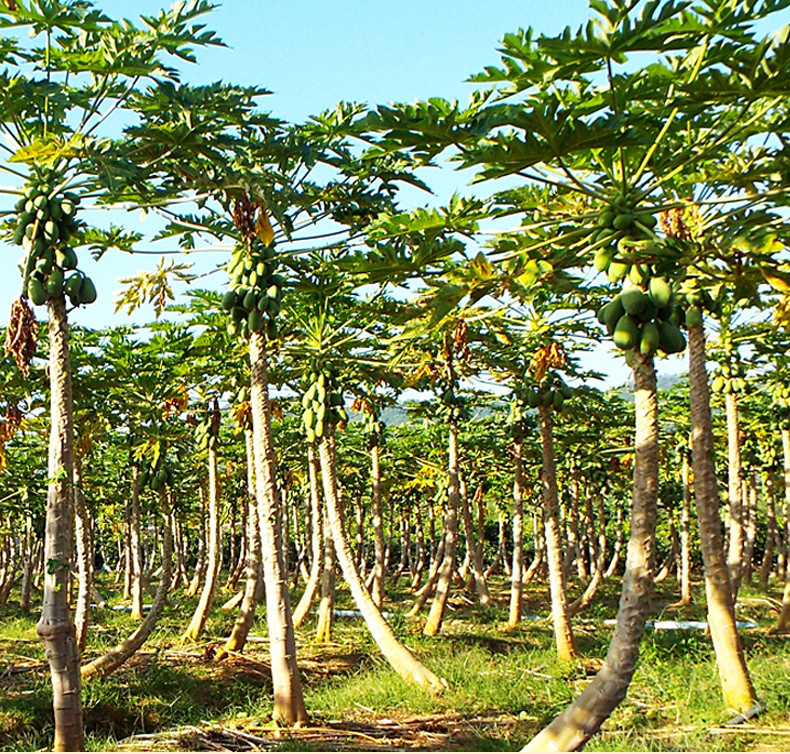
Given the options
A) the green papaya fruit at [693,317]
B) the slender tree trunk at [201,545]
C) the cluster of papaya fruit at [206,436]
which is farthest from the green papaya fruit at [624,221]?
the slender tree trunk at [201,545]

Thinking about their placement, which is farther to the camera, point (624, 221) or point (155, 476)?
point (155, 476)

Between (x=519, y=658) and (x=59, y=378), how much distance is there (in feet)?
28.4

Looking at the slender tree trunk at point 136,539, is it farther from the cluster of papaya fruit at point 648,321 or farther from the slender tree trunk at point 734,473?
the cluster of papaya fruit at point 648,321

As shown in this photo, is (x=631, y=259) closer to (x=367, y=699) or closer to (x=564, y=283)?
(x=564, y=283)

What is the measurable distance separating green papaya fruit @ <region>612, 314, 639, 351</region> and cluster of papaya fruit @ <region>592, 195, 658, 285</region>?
32 cm

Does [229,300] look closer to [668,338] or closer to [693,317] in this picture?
[693,317]

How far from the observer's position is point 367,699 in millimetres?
9656

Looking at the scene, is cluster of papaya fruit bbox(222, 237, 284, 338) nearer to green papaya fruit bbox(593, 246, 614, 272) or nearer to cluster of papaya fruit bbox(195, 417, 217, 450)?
green papaya fruit bbox(593, 246, 614, 272)

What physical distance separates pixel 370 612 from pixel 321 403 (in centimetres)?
294

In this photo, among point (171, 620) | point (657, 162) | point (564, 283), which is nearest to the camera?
point (657, 162)

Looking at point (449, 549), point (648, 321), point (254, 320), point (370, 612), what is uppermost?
point (254, 320)

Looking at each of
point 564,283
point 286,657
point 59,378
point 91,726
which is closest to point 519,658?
point 286,657

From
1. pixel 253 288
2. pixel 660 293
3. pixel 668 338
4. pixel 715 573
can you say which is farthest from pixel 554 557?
pixel 660 293

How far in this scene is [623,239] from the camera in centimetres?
554
